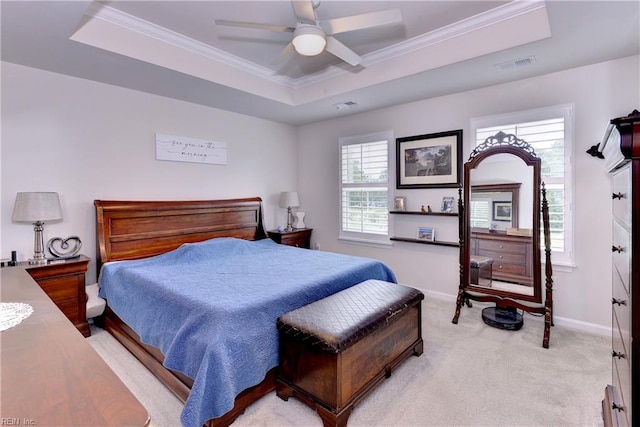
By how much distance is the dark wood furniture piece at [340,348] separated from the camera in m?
1.87

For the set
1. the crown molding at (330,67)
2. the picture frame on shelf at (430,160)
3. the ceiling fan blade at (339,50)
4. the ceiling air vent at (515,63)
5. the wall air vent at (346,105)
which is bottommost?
the picture frame on shelf at (430,160)

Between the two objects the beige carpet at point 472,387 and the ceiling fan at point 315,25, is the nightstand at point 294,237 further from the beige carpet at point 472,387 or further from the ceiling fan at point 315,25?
the ceiling fan at point 315,25

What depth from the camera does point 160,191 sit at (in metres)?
3.94

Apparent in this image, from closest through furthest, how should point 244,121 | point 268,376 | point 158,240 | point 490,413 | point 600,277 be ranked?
point 490,413
point 268,376
point 600,277
point 158,240
point 244,121

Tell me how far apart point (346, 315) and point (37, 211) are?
2798 millimetres

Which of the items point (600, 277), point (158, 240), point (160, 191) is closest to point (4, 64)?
point (160, 191)

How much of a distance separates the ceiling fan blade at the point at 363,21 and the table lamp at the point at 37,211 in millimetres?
2805

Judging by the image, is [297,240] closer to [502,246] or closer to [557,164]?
[502,246]

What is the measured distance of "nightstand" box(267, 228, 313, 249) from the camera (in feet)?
15.9

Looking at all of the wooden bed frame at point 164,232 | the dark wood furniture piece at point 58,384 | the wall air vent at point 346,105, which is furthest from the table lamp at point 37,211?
the wall air vent at point 346,105

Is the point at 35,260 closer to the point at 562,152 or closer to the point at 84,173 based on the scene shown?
the point at 84,173

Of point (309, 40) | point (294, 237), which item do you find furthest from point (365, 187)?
point (309, 40)

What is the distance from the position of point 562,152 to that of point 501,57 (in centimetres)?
118

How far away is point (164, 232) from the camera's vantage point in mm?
3793
